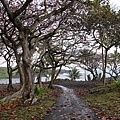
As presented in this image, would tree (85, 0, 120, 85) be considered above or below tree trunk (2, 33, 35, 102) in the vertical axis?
above

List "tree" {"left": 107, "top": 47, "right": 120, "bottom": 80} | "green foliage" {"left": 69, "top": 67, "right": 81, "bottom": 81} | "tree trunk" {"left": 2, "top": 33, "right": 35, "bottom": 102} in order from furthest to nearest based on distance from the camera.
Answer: "green foliage" {"left": 69, "top": 67, "right": 81, "bottom": 81}, "tree" {"left": 107, "top": 47, "right": 120, "bottom": 80}, "tree trunk" {"left": 2, "top": 33, "right": 35, "bottom": 102}

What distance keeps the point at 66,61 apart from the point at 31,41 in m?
8.96

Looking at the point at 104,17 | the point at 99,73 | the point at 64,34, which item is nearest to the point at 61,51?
the point at 64,34

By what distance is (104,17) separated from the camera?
46.2 feet

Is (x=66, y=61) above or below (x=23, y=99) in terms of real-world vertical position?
above

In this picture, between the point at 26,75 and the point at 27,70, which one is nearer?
the point at 27,70

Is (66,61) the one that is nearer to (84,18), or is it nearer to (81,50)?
(81,50)

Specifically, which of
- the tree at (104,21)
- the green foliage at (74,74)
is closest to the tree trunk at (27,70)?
the tree at (104,21)

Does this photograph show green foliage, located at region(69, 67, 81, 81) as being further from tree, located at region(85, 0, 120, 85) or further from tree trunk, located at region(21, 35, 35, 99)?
tree trunk, located at region(21, 35, 35, 99)

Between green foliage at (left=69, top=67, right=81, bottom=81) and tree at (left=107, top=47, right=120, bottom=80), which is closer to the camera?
tree at (left=107, top=47, right=120, bottom=80)

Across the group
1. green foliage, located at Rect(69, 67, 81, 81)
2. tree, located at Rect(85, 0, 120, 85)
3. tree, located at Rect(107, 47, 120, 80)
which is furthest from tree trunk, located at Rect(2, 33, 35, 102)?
green foliage, located at Rect(69, 67, 81, 81)

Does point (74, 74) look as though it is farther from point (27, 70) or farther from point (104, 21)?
point (27, 70)

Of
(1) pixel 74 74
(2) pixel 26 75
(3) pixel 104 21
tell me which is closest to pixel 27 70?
(2) pixel 26 75

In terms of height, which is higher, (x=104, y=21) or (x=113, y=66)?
(x=104, y=21)
